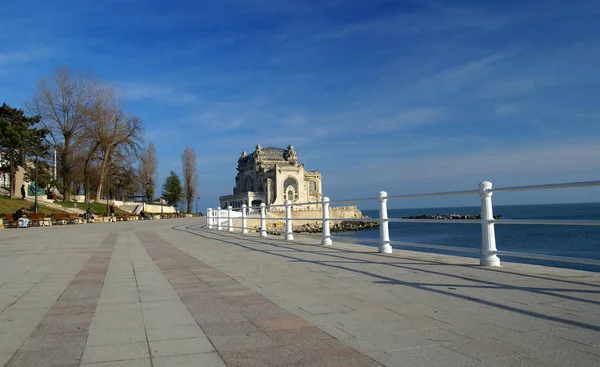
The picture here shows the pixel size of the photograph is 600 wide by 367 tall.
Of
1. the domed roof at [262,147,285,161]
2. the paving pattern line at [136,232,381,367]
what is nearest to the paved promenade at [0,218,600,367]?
the paving pattern line at [136,232,381,367]

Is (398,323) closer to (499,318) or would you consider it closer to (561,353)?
(499,318)

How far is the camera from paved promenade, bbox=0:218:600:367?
10.2 ft

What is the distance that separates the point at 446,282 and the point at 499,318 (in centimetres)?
177

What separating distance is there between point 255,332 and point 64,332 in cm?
157

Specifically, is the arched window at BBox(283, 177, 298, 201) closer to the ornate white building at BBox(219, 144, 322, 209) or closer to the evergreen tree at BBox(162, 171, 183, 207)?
the ornate white building at BBox(219, 144, 322, 209)

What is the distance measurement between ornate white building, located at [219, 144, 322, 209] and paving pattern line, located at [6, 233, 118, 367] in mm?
94273

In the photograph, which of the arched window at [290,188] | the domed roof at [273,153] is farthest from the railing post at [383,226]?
the domed roof at [273,153]

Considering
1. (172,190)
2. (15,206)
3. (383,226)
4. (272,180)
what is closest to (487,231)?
(383,226)

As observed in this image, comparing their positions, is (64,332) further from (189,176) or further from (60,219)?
(189,176)

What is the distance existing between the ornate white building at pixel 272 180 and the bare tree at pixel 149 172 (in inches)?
930

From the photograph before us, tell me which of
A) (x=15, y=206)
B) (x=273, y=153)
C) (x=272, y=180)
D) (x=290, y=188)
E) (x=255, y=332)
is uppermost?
(x=273, y=153)

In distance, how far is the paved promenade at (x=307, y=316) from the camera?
3.11m

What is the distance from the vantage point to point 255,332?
12.2ft

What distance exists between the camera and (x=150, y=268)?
8.03 m
